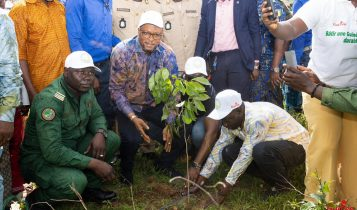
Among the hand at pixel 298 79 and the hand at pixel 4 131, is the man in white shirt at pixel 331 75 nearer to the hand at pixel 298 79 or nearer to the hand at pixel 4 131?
the hand at pixel 298 79

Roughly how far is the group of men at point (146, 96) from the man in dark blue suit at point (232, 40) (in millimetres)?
12

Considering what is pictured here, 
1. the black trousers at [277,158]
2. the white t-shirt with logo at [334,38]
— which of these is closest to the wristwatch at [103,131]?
the black trousers at [277,158]

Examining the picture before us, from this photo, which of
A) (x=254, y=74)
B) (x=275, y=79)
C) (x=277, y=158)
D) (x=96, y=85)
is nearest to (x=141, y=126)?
(x=96, y=85)

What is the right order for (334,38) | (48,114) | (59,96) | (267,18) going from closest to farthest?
(267,18)
(334,38)
(48,114)
(59,96)

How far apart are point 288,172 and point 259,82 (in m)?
1.32

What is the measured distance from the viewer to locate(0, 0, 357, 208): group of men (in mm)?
3623

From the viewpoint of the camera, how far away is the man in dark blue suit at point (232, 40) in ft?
17.4

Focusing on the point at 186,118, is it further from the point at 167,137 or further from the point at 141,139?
the point at 141,139

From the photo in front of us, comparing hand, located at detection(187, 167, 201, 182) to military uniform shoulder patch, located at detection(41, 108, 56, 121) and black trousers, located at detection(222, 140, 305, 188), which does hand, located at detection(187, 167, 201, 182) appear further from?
military uniform shoulder patch, located at detection(41, 108, 56, 121)

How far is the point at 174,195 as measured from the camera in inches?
A: 179

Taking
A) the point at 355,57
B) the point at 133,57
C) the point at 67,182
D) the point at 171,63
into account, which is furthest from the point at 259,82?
the point at 67,182

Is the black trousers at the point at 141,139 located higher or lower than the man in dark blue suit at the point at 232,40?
lower

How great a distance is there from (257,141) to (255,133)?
11cm

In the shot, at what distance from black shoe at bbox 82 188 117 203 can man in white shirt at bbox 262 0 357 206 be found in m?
1.83
